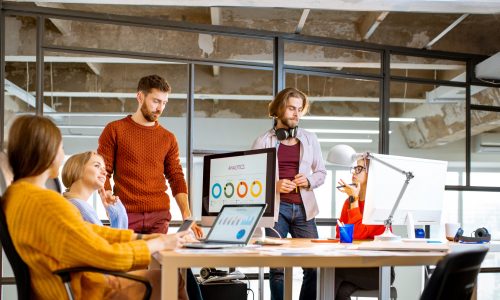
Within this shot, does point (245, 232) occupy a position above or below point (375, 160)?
below

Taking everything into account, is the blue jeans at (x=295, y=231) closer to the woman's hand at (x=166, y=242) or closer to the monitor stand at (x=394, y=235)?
the monitor stand at (x=394, y=235)

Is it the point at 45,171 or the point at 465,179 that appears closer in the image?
the point at 45,171

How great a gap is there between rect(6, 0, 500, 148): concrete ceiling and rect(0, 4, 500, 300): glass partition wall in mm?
20

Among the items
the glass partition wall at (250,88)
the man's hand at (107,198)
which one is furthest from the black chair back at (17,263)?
the glass partition wall at (250,88)

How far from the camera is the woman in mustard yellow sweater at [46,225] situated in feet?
7.23

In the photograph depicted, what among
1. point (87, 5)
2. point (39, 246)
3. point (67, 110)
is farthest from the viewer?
point (67, 110)

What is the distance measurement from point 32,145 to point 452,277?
1301mm

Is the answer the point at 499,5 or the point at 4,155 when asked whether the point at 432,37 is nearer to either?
the point at 499,5

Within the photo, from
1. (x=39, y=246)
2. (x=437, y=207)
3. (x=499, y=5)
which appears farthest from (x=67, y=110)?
(x=39, y=246)

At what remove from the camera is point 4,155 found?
2.32m

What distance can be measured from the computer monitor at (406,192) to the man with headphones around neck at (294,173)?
0.77m

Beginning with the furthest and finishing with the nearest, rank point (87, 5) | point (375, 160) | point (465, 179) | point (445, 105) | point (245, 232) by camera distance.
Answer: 1. point (445, 105)
2. point (465, 179)
3. point (87, 5)
4. point (375, 160)
5. point (245, 232)

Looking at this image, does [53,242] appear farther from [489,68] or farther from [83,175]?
[489,68]

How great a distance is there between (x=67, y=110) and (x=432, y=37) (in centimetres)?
652
